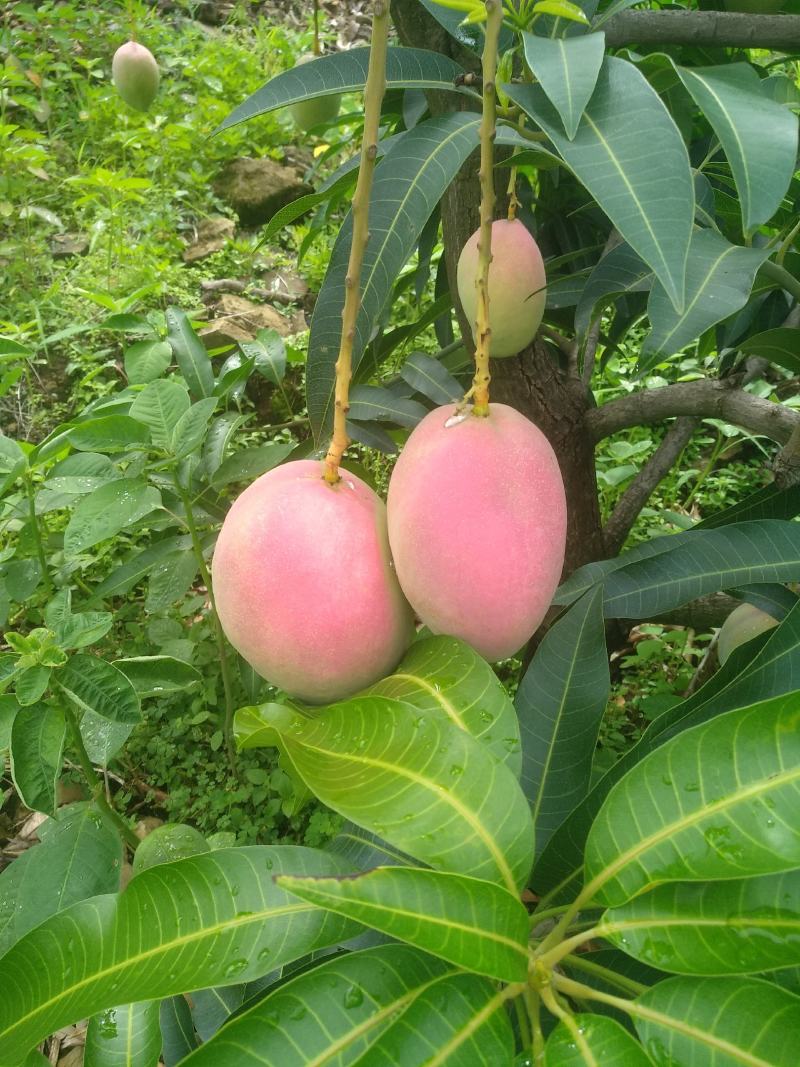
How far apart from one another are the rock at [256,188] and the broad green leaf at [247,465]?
231 cm

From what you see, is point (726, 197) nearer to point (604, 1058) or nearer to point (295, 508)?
point (295, 508)

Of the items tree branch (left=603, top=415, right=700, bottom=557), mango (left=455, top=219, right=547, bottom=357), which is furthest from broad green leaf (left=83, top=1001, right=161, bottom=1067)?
tree branch (left=603, top=415, right=700, bottom=557)

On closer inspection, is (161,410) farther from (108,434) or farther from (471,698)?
(471,698)

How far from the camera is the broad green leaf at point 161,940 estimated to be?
0.53 m

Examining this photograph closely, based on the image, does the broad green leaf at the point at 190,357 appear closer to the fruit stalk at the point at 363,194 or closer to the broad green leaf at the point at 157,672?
the broad green leaf at the point at 157,672

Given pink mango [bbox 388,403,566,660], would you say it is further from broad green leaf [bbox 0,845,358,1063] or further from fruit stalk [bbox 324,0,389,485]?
broad green leaf [bbox 0,845,358,1063]

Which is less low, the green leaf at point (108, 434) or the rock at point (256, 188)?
the green leaf at point (108, 434)

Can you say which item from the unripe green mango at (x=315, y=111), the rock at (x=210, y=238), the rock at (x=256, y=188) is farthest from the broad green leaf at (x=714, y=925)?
the rock at (x=256, y=188)

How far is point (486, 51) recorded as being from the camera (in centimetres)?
51

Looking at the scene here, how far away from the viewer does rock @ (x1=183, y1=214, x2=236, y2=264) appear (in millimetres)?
3004

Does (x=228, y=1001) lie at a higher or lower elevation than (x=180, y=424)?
lower

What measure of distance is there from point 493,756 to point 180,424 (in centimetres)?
68

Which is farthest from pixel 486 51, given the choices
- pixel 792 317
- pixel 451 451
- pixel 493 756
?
pixel 792 317

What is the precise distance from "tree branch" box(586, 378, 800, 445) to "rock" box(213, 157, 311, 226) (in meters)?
2.42
